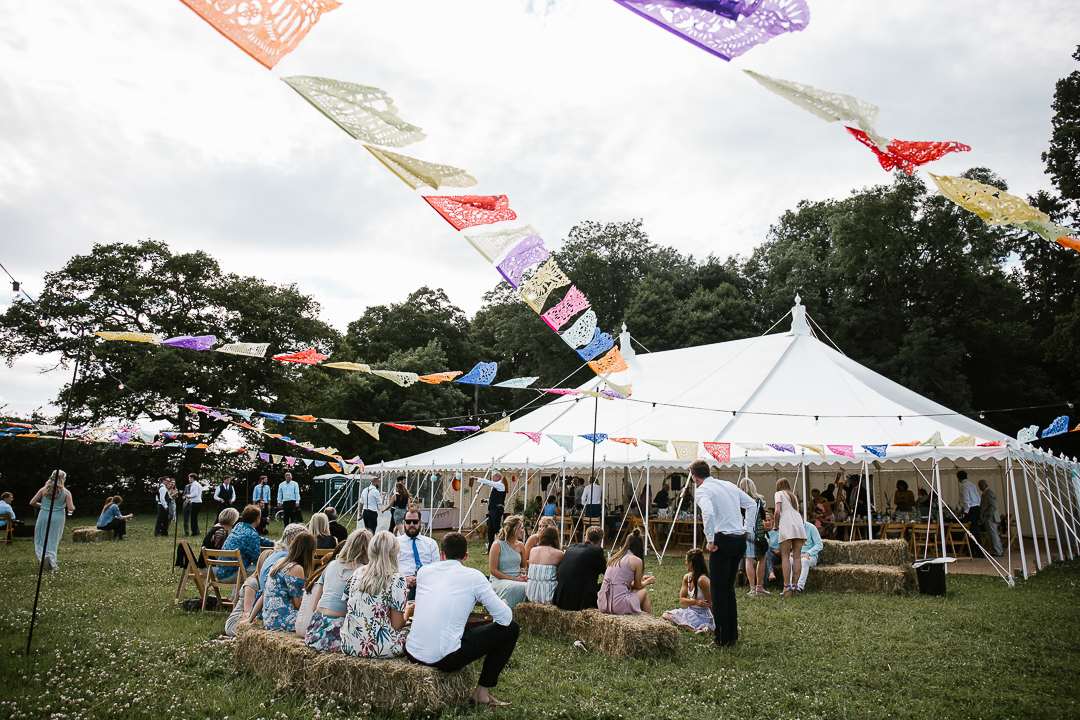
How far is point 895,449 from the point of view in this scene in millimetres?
9219

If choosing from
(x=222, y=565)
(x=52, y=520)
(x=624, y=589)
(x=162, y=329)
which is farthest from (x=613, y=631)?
(x=162, y=329)

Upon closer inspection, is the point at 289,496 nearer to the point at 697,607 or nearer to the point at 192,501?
the point at 192,501

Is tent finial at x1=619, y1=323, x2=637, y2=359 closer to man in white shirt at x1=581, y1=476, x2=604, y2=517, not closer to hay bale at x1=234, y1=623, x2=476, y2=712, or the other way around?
man in white shirt at x1=581, y1=476, x2=604, y2=517

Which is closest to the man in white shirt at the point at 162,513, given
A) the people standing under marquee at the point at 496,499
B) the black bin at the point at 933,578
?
the people standing under marquee at the point at 496,499

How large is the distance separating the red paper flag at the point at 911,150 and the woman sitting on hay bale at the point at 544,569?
381 centimetres

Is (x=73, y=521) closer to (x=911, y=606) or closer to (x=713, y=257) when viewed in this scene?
(x=911, y=606)

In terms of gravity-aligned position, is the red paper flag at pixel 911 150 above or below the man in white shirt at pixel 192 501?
above

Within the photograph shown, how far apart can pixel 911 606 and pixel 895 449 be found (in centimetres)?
316

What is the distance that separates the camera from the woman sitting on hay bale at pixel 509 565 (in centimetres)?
563

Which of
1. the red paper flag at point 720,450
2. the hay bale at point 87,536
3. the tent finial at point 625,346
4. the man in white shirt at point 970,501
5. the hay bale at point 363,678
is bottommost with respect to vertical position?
the hay bale at point 87,536

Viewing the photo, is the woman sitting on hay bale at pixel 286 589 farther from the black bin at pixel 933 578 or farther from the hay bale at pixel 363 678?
the black bin at pixel 933 578

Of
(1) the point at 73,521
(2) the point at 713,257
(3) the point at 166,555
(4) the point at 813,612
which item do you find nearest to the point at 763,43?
(4) the point at 813,612

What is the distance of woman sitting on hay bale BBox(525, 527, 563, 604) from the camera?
5543mm

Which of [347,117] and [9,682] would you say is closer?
[347,117]
